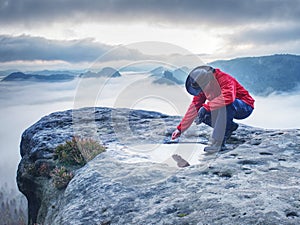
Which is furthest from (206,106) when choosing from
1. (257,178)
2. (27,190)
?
(27,190)

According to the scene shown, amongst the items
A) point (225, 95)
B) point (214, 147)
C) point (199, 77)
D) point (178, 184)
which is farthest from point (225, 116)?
point (178, 184)

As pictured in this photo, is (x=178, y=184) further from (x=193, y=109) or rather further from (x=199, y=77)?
(x=193, y=109)

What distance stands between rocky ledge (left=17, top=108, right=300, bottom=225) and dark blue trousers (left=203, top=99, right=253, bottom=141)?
2.16 feet

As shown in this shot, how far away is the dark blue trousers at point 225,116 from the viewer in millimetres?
10531

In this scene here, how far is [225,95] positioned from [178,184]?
10.6 ft

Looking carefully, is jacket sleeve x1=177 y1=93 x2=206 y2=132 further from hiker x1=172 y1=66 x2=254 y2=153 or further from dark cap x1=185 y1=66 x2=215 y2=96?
dark cap x1=185 y1=66 x2=215 y2=96

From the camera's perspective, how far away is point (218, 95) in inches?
415

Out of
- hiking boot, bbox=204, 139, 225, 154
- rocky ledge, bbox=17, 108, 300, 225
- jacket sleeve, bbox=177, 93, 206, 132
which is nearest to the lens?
rocky ledge, bbox=17, 108, 300, 225

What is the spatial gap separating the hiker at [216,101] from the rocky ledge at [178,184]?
72 centimetres

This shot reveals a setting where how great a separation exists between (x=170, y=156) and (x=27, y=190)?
663cm

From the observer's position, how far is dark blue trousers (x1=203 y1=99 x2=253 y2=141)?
415 inches

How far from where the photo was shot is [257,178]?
8102mm

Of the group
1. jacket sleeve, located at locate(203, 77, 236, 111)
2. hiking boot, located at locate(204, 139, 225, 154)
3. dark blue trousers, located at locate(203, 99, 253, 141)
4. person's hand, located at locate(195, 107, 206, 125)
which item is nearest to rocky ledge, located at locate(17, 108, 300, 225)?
hiking boot, located at locate(204, 139, 225, 154)

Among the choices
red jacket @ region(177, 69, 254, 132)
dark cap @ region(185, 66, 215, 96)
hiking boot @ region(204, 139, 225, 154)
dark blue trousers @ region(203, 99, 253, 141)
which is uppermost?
dark cap @ region(185, 66, 215, 96)
